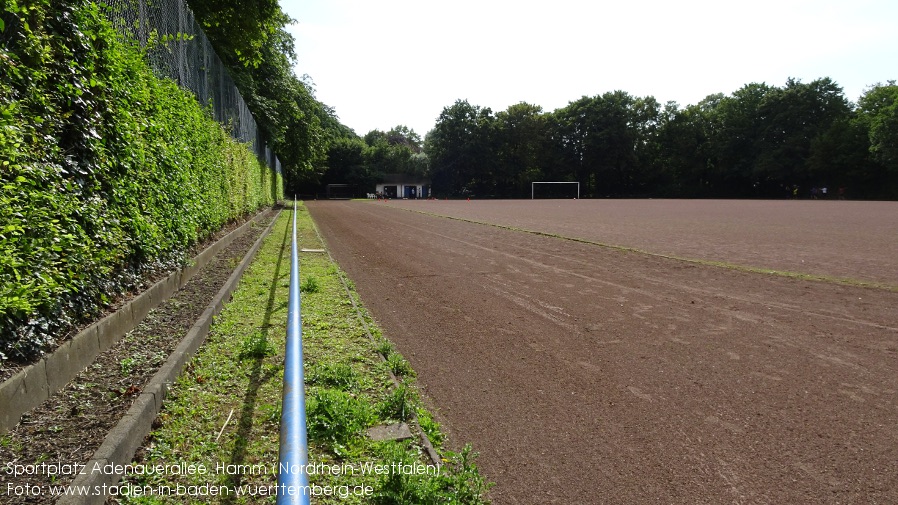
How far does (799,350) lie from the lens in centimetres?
Answer: 478

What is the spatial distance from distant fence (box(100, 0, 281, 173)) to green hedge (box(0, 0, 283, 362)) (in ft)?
1.45

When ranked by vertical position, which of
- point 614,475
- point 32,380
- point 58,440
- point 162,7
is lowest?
point 614,475

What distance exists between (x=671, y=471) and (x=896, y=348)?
11.5ft

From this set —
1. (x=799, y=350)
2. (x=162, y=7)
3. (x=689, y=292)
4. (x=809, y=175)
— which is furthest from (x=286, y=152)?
(x=809, y=175)

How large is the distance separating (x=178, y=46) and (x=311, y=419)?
750 centimetres

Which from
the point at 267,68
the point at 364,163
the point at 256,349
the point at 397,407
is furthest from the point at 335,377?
the point at 364,163

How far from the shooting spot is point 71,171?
3.76 metres

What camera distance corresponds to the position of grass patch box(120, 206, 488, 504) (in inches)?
101

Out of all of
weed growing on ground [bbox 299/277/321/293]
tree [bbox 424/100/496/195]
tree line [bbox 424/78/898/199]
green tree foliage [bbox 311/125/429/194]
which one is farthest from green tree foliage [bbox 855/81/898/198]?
weed growing on ground [bbox 299/277/321/293]

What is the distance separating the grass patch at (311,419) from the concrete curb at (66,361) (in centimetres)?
63

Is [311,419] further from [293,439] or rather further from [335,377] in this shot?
[293,439]

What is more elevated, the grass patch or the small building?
the small building

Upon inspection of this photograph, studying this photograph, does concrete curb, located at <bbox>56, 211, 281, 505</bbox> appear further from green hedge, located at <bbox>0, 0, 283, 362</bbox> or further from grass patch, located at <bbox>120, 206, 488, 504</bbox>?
green hedge, located at <bbox>0, 0, 283, 362</bbox>

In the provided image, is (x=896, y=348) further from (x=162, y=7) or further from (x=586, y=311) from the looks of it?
(x=162, y=7)
